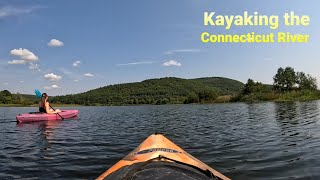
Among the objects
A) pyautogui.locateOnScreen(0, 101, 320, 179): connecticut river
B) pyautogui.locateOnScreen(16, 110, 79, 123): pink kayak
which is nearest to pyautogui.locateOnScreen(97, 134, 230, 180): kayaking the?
pyautogui.locateOnScreen(0, 101, 320, 179): connecticut river

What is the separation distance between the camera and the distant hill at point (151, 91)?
119688mm

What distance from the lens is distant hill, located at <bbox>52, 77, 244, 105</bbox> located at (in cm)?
11969

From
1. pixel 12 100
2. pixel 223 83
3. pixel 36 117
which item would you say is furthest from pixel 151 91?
pixel 36 117

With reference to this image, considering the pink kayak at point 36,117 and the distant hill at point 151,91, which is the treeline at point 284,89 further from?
the pink kayak at point 36,117

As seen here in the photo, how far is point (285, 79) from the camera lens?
76438 mm

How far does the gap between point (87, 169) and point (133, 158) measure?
221 cm

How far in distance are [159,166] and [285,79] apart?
256ft

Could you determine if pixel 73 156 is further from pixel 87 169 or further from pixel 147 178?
pixel 147 178

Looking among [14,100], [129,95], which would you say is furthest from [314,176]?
[129,95]

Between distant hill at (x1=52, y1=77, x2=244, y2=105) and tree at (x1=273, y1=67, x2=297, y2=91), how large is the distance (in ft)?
101

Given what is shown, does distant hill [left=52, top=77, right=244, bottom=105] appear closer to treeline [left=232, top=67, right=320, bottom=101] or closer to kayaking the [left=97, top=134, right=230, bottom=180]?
treeline [left=232, top=67, right=320, bottom=101]

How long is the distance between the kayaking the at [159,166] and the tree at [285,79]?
75.8 meters

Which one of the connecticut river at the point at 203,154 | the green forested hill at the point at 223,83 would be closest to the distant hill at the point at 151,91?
the green forested hill at the point at 223,83

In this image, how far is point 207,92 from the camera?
243 feet
